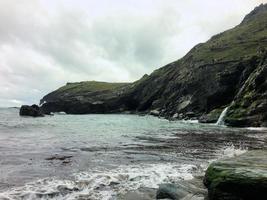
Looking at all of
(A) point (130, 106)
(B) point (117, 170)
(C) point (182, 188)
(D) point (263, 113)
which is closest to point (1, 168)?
(B) point (117, 170)

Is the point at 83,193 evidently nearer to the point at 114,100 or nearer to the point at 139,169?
the point at 139,169

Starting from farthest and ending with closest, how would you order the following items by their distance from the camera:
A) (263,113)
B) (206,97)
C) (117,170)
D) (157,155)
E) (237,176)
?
(206,97) < (263,113) < (157,155) < (117,170) < (237,176)

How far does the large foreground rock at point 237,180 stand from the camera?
12641 mm

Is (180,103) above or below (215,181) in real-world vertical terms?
above

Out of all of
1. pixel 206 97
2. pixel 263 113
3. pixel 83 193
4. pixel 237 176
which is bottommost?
pixel 83 193

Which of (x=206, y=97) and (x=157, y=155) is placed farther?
(x=206, y=97)

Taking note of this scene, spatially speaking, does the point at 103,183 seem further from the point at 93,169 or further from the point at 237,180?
the point at 237,180

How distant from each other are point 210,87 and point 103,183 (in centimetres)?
11177

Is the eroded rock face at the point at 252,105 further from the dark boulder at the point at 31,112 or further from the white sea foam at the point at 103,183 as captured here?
the dark boulder at the point at 31,112

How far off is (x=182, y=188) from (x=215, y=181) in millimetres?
2878

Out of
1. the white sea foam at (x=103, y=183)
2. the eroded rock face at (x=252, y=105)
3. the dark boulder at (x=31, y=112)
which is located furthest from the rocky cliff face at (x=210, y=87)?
the white sea foam at (x=103, y=183)

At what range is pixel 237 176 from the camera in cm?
1323

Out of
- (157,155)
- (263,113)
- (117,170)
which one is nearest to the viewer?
(117,170)

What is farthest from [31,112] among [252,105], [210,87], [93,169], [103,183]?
[103,183]
